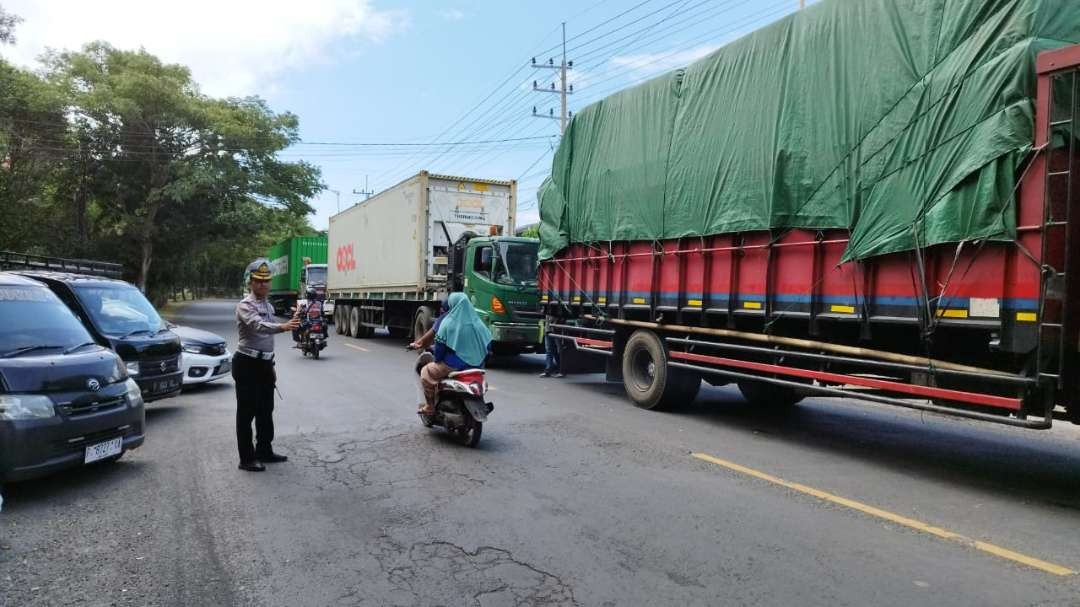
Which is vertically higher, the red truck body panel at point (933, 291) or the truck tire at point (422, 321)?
the red truck body panel at point (933, 291)

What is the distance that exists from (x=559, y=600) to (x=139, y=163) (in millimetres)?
31306

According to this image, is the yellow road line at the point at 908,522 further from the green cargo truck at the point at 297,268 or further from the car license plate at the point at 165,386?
the green cargo truck at the point at 297,268

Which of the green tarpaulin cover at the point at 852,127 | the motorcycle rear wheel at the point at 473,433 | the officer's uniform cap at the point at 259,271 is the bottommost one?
the motorcycle rear wheel at the point at 473,433

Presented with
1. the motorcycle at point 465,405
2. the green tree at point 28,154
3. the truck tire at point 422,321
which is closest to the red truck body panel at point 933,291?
the motorcycle at point 465,405

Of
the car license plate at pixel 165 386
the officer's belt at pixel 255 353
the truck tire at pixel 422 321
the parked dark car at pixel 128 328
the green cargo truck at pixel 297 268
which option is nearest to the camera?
the officer's belt at pixel 255 353

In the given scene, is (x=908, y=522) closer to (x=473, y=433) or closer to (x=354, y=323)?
(x=473, y=433)

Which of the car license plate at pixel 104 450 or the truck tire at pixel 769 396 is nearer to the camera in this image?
the car license plate at pixel 104 450

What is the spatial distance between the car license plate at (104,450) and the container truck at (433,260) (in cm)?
822

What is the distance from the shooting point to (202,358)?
34.2 ft

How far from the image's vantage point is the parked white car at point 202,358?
1035cm

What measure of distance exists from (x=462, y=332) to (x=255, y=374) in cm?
198

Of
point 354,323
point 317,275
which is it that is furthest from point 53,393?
point 317,275

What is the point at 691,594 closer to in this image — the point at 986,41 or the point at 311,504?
the point at 311,504

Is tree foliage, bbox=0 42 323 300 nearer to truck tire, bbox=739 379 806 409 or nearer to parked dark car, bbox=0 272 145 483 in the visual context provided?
parked dark car, bbox=0 272 145 483
